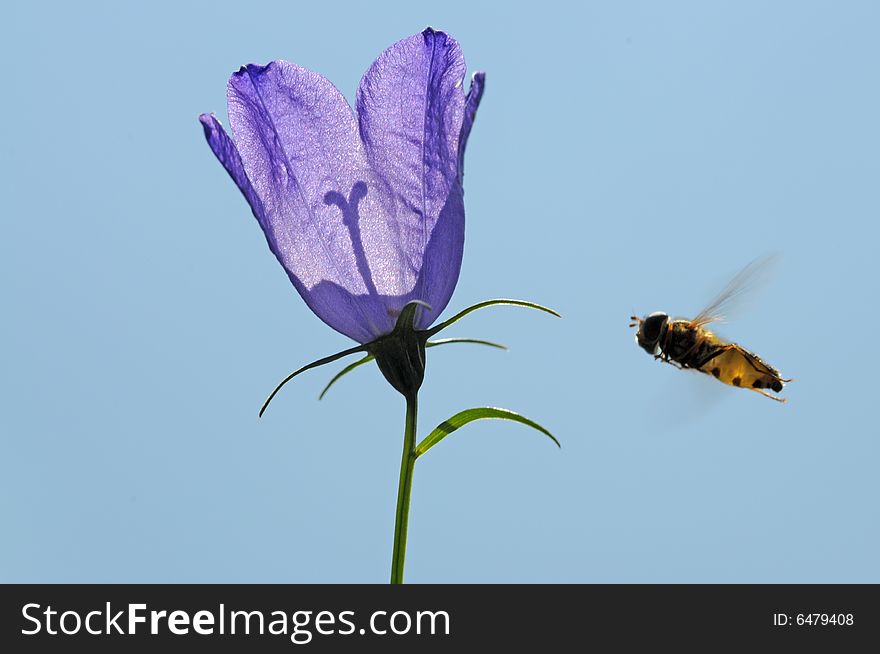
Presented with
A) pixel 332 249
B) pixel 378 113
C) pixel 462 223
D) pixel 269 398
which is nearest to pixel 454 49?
pixel 378 113

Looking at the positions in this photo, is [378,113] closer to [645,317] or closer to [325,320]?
[325,320]

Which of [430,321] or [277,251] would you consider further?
[430,321]

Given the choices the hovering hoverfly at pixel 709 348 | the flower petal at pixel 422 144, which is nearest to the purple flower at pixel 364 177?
the flower petal at pixel 422 144

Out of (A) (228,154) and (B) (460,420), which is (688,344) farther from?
(A) (228,154)

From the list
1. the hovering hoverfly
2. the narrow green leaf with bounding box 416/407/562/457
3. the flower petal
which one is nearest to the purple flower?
the flower petal

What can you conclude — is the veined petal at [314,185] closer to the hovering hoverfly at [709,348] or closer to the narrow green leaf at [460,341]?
the narrow green leaf at [460,341]

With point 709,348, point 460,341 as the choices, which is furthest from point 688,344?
point 460,341
